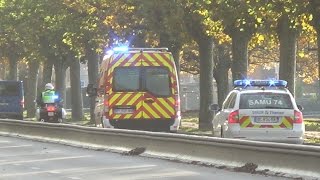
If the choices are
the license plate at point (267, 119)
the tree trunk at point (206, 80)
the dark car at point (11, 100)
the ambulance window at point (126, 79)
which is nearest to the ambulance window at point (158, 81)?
the ambulance window at point (126, 79)

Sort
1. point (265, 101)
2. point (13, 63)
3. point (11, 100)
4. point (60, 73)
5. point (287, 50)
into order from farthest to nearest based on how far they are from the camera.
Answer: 1. point (13, 63)
2. point (60, 73)
3. point (11, 100)
4. point (287, 50)
5. point (265, 101)

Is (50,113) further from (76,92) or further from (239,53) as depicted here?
(76,92)

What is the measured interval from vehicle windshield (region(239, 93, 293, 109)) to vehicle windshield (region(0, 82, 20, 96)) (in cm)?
2367

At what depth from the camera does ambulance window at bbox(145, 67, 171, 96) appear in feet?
60.7

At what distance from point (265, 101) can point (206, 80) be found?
13.0 m

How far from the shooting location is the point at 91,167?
12648mm

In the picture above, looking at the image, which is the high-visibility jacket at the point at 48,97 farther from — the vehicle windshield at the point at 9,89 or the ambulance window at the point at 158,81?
the vehicle windshield at the point at 9,89

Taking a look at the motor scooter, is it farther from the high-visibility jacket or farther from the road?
the road

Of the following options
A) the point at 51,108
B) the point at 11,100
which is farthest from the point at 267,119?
the point at 11,100

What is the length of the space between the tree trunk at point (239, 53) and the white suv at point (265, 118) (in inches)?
381

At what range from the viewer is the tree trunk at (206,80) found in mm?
26625

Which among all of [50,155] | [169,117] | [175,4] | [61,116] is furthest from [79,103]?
[50,155]

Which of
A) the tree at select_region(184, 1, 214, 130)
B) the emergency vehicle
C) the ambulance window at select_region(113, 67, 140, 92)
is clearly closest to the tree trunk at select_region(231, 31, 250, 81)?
the tree at select_region(184, 1, 214, 130)

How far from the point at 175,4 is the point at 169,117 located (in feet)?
18.4
